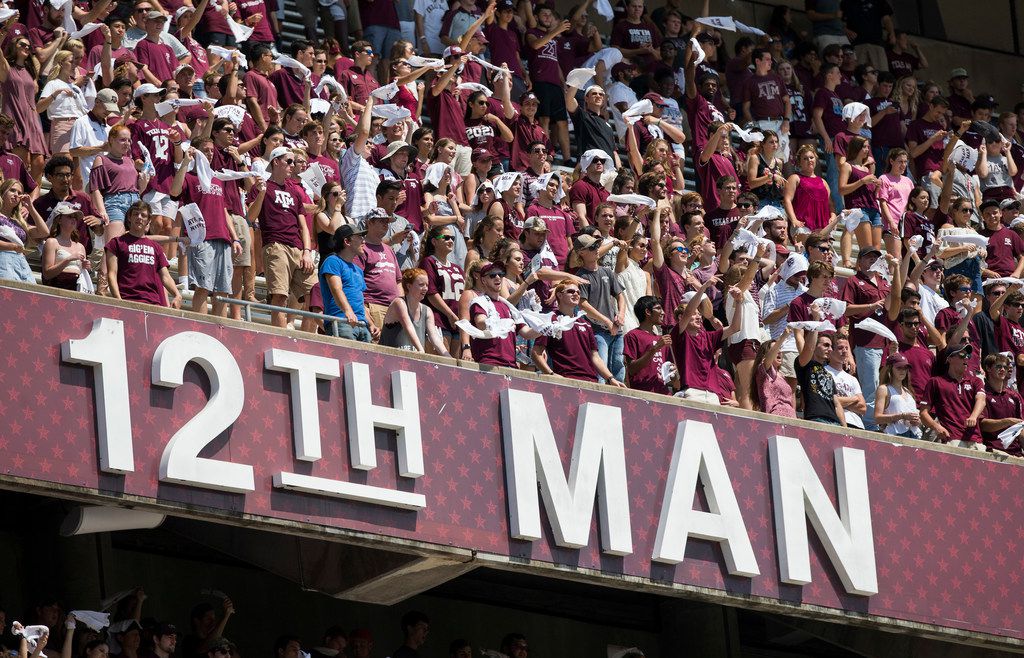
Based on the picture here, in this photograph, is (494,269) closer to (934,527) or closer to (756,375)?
(756,375)

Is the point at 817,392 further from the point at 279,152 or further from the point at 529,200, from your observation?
the point at 279,152

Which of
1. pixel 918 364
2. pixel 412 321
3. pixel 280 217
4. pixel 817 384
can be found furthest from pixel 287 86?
pixel 918 364

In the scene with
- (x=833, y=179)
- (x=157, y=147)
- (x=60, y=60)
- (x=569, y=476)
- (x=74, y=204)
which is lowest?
(x=569, y=476)

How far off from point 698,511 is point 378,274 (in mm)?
2916

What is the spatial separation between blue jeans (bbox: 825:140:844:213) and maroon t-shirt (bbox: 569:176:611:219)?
3.40 meters

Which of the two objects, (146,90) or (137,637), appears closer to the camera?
(137,637)

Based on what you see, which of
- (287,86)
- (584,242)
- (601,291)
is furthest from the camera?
(287,86)

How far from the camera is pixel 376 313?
15.6m

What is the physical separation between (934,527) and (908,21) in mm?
14414

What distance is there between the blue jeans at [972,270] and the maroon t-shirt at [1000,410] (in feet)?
7.58

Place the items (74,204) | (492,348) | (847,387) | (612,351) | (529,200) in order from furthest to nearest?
(529,200)
(847,387)
(612,351)
(492,348)
(74,204)

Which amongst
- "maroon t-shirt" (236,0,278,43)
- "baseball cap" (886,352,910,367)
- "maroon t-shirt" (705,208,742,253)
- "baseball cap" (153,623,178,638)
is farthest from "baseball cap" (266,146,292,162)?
"baseball cap" (886,352,910,367)

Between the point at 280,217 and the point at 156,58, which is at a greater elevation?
the point at 156,58

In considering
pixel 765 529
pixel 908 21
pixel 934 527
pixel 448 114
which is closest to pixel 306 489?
pixel 765 529
